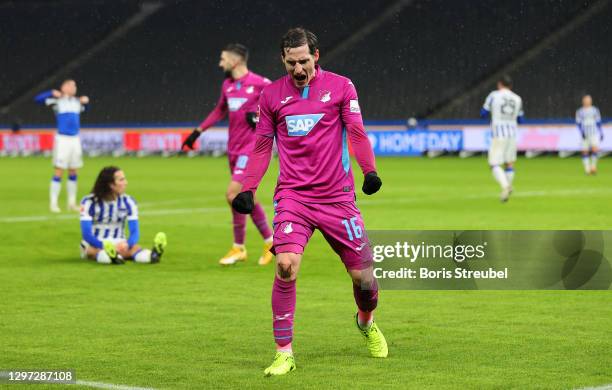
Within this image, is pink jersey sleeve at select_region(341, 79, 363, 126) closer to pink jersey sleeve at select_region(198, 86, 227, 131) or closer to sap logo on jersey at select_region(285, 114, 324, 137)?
sap logo on jersey at select_region(285, 114, 324, 137)

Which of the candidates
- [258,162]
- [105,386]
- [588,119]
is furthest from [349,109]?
[588,119]

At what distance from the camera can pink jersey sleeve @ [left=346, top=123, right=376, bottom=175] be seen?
274 inches

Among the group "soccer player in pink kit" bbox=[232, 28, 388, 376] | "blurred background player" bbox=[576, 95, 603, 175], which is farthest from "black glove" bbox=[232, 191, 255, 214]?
"blurred background player" bbox=[576, 95, 603, 175]

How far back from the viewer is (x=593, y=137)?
2811cm

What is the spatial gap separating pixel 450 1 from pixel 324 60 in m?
5.29

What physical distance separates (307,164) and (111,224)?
20.3 ft

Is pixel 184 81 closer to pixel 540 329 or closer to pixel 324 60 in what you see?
pixel 324 60

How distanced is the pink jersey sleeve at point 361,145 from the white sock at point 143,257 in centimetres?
588

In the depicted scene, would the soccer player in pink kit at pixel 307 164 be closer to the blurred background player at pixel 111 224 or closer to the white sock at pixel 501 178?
the blurred background player at pixel 111 224

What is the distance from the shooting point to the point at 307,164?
22.8ft

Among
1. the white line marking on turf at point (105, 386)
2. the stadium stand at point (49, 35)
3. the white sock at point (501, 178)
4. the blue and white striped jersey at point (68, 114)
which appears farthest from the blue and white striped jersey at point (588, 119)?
the stadium stand at point (49, 35)

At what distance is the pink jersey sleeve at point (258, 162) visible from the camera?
7.03m

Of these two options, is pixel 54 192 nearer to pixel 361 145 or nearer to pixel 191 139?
pixel 191 139

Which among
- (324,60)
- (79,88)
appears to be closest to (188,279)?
(324,60)
